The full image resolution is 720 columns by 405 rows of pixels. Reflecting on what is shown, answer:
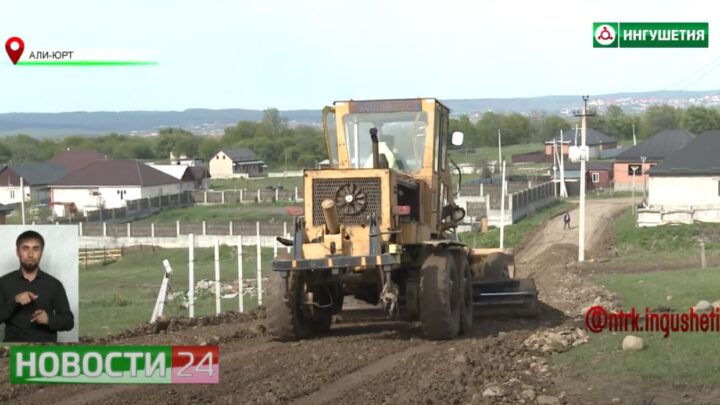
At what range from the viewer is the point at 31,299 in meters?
11.8

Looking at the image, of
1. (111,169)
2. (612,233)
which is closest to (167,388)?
(612,233)

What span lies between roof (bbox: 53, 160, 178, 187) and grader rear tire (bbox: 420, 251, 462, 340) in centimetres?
6894

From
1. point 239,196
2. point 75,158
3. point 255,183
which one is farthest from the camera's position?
point 255,183

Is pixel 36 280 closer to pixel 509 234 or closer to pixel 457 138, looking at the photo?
pixel 457 138

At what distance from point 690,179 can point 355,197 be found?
160ft

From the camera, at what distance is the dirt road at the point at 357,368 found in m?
12.2

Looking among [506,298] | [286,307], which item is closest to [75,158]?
[506,298]

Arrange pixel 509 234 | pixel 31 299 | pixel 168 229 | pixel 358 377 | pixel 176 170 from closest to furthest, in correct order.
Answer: pixel 31 299, pixel 358 377, pixel 509 234, pixel 168 229, pixel 176 170

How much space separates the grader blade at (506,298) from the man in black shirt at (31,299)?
962 cm

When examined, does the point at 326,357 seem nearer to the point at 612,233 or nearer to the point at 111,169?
the point at 612,233

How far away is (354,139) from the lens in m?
17.9

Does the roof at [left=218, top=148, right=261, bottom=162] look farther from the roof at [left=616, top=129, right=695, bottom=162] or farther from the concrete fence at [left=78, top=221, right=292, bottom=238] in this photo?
the concrete fence at [left=78, top=221, right=292, bottom=238]

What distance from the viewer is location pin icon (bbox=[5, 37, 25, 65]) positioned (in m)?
12.5

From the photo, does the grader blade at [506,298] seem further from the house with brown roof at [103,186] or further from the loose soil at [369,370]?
the house with brown roof at [103,186]
